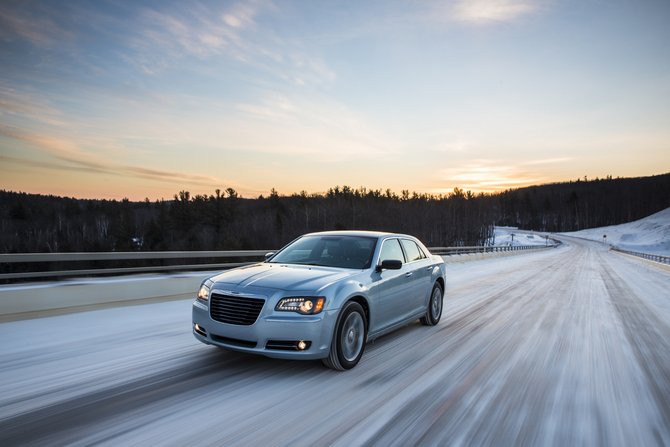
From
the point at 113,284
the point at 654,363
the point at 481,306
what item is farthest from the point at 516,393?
the point at 113,284

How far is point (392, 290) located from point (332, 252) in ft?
3.20

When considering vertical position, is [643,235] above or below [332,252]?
below

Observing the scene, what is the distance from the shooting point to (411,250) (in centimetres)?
682

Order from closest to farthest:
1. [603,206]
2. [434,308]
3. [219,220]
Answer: [434,308], [219,220], [603,206]

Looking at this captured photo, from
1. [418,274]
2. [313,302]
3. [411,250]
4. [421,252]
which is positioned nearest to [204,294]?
[313,302]

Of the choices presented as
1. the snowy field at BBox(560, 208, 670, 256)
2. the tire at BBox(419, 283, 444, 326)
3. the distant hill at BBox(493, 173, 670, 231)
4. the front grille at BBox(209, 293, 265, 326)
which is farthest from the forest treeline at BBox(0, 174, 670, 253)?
the distant hill at BBox(493, 173, 670, 231)

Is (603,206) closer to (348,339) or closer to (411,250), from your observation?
(411,250)

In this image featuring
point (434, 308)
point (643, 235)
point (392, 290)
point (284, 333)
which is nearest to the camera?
point (284, 333)

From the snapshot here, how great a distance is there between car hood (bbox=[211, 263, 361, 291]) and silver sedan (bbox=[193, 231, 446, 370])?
0.01 meters

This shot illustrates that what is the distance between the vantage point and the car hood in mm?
4398

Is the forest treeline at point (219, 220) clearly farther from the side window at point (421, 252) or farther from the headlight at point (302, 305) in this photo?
the headlight at point (302, 305)

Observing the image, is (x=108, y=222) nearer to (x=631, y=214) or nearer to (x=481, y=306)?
(x=481, y=306)

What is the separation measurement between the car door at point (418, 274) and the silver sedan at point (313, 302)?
0.58 feet

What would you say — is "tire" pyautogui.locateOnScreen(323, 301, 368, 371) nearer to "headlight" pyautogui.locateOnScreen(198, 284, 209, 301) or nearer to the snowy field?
"headlight" pyautogui.locateOnScreen(198, 284, 209, 301)
